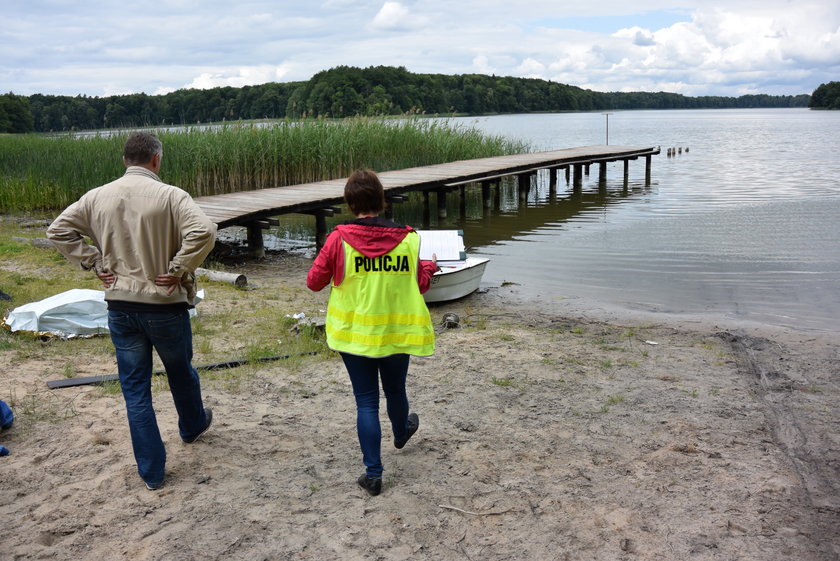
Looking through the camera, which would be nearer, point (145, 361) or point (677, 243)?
point (145, 361)

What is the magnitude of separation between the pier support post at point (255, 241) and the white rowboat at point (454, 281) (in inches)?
184

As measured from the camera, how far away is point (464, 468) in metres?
4.35

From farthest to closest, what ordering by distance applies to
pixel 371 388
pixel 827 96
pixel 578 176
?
pixel 827 96
pixel 578 176
pixel 371 388

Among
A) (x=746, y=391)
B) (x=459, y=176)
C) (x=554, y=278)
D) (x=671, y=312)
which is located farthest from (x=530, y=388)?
(x=459, y=176)

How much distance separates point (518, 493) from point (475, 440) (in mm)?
788

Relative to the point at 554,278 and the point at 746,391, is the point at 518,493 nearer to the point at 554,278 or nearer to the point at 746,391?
the point at 746,391

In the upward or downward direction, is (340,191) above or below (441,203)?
above

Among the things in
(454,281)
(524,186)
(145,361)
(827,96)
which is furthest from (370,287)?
(827,96)

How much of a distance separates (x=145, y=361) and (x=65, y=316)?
3524mm

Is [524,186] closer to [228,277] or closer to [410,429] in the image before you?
[228,277]

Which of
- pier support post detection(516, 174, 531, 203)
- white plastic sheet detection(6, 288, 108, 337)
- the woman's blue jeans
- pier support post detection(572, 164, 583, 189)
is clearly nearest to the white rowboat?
white plastic sheet detection(6, 288, 108, 337)

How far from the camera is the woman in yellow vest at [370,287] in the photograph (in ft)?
12.1

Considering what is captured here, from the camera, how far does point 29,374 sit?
5.74 metres

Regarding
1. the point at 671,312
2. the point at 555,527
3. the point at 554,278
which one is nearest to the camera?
the point at 555,527
